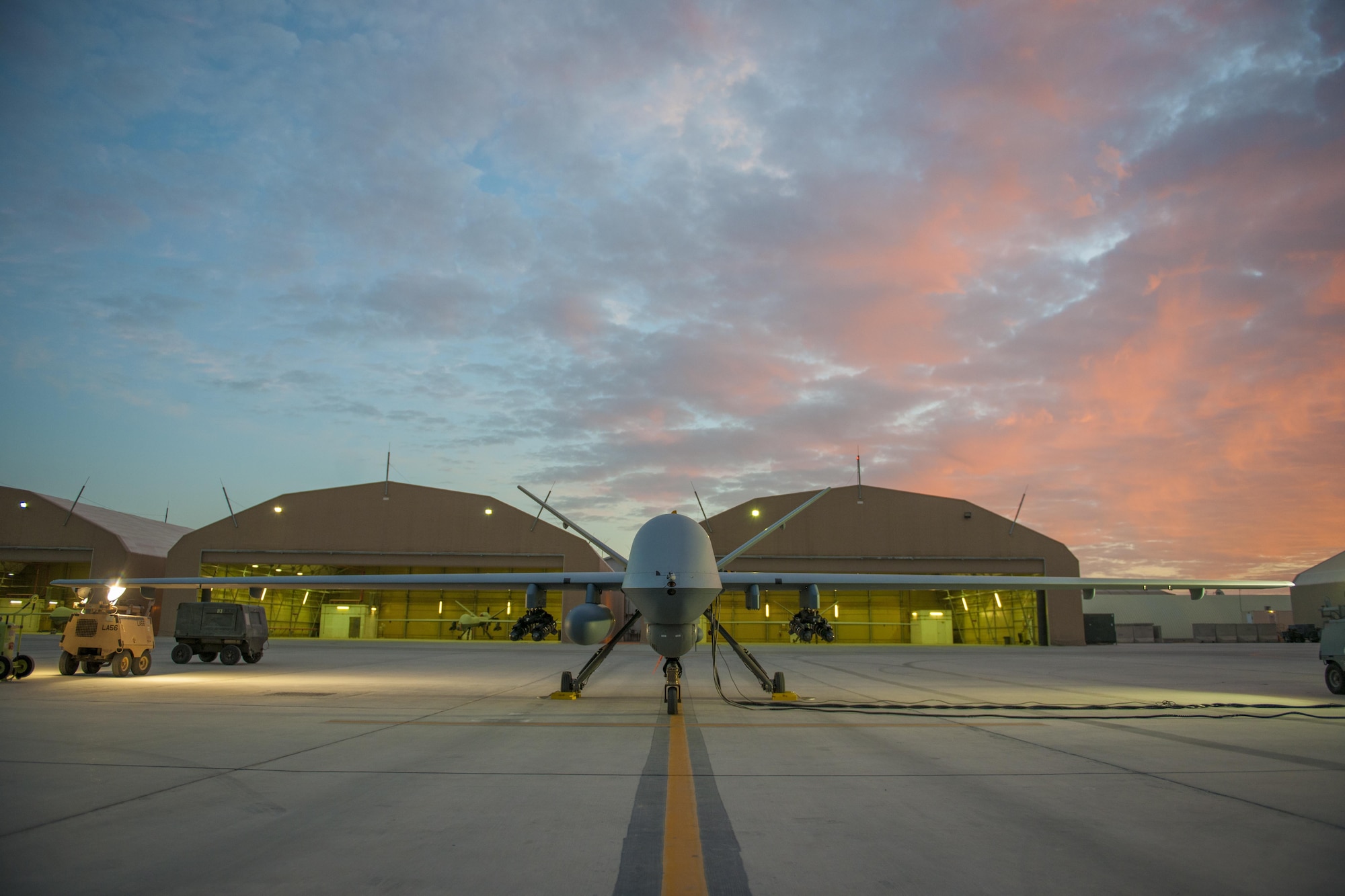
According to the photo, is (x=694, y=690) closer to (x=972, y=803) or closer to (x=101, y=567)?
(x=972, y=803)

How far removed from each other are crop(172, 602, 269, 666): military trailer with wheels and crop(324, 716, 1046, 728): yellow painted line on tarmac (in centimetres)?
1403

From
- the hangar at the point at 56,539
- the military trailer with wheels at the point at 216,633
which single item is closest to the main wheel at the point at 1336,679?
the military trailer with wheels at the point at 216,633

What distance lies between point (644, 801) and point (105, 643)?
16.5 metres

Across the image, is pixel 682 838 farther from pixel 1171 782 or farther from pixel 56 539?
pixel 56 539

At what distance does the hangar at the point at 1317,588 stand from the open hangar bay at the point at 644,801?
2232 inches

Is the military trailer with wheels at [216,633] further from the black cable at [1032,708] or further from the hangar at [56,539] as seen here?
the hangar at [56,539]

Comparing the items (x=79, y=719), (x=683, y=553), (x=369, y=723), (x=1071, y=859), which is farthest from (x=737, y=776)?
(x=79, y=719)

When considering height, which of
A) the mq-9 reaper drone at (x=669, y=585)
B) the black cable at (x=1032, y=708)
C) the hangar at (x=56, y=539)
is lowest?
the black cable at (x=1032, y=708)

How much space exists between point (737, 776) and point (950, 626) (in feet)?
162

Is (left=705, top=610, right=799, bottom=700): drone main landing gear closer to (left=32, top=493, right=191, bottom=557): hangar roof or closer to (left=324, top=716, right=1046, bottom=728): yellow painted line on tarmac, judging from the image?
(left=324, top=716, right=1046, bottom=728): yellow painted line on tarmac

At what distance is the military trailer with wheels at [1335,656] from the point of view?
13.2 m

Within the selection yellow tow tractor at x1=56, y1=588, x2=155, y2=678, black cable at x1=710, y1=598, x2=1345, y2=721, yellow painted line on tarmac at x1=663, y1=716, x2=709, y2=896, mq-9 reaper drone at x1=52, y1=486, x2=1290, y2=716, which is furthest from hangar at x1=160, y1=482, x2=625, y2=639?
yellow painted line on tarmac at x1=663, y1=716, x2=709, y2=896

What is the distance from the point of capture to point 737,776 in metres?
6.25

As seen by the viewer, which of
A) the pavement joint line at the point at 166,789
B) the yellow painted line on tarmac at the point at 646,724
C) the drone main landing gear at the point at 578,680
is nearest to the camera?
the pavement joint line at the point at 166,789
